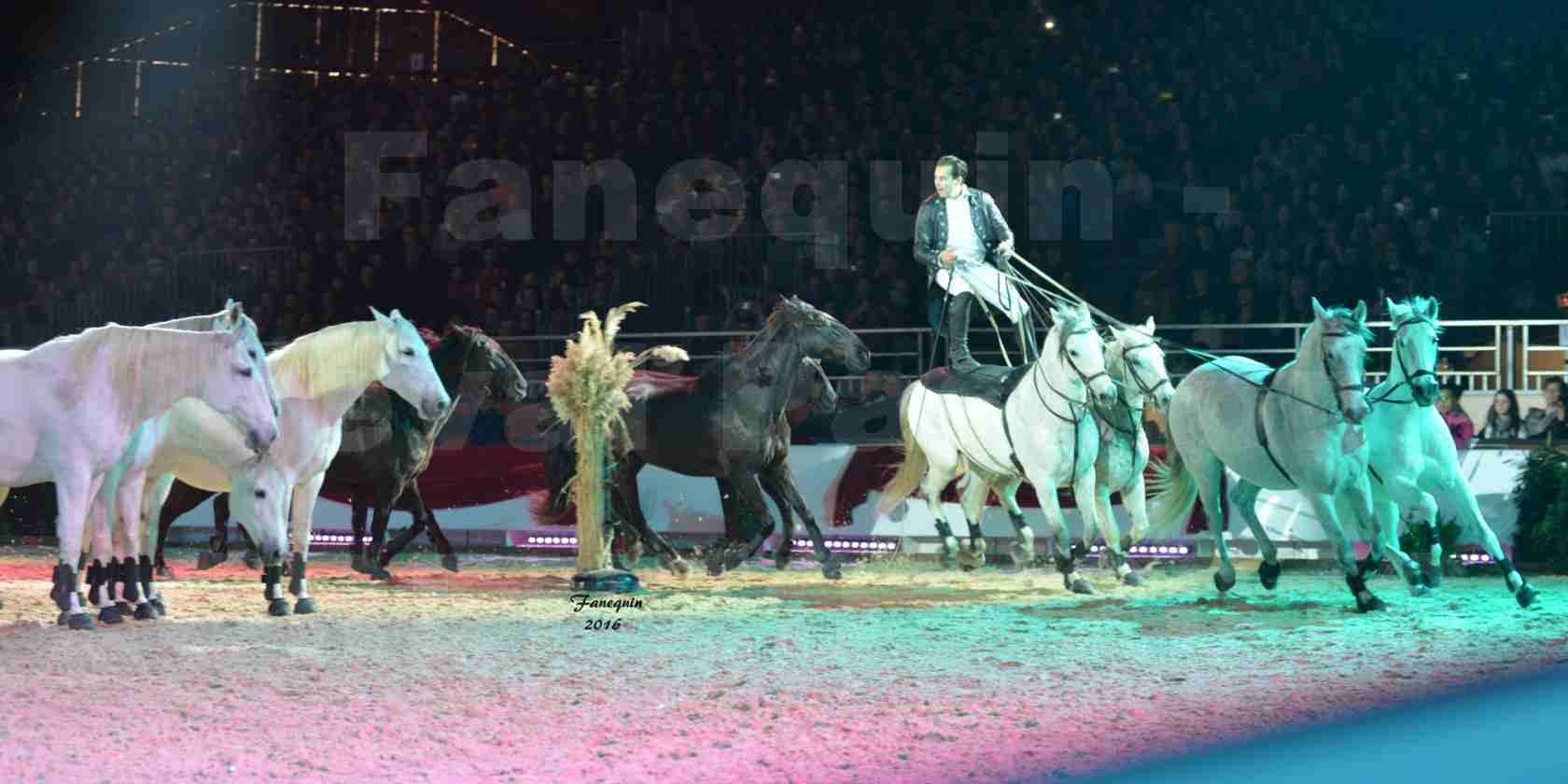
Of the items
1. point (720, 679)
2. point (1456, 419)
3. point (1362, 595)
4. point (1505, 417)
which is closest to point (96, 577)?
point (720, 679)

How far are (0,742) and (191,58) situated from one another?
1917cm

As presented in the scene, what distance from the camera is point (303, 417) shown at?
9.89m

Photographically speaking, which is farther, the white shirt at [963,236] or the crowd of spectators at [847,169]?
the crowd of spectators at [847,169]

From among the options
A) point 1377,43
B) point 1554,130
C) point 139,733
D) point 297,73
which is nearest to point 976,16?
point 1377,43

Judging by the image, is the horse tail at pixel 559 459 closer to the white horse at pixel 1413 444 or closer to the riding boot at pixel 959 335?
the riding boot at pixel 959 335

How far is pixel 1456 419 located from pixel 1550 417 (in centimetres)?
74

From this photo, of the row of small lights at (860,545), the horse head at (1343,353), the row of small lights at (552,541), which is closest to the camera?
the horse head at (1343,353)

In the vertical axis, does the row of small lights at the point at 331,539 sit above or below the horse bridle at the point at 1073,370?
below

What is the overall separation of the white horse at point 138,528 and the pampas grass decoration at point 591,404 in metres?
2.08

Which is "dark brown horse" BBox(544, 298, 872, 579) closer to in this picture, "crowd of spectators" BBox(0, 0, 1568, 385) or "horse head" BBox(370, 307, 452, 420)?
"horse head" BBox(370, 307, 452, 420)

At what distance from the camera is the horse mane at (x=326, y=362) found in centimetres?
1000

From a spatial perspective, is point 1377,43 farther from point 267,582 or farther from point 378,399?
point 267,582

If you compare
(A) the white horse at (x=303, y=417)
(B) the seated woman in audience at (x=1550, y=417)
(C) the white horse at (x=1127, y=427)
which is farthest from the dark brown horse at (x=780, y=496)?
(B) the seated woman in audience at (x=1550, y=417)

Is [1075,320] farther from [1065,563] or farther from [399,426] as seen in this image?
[399,426]
